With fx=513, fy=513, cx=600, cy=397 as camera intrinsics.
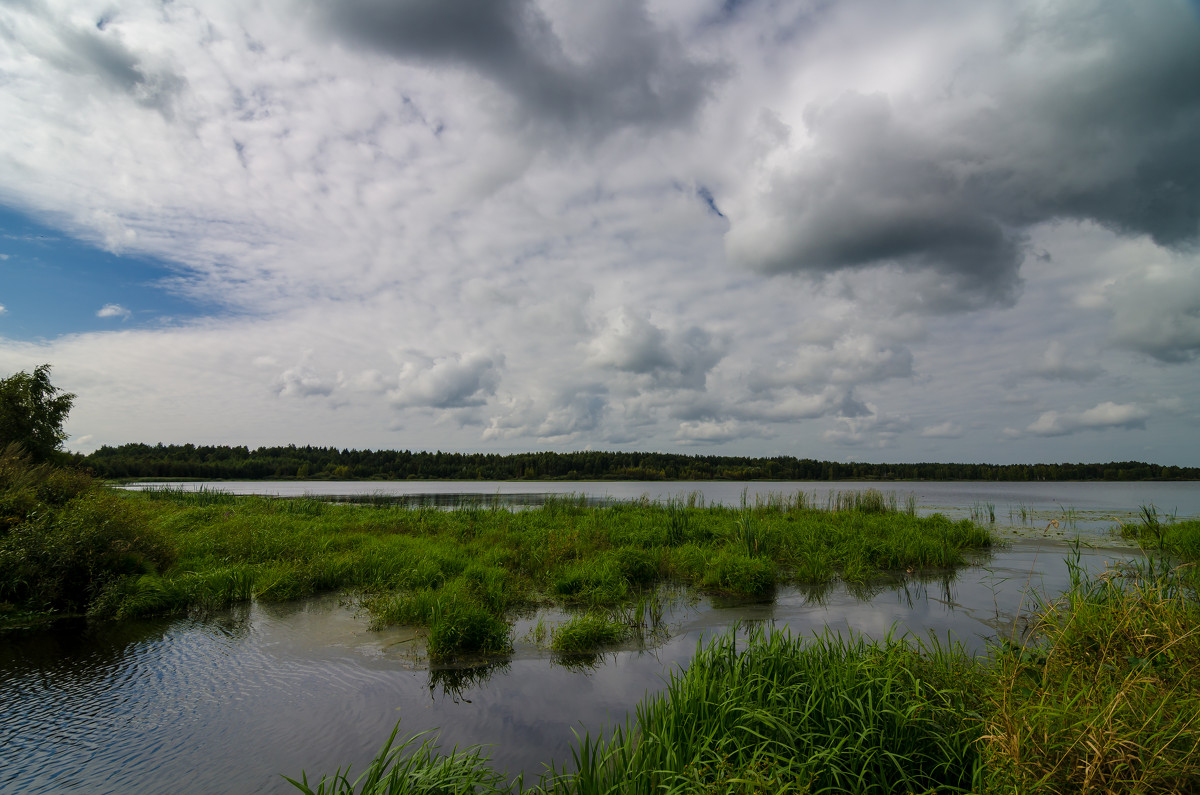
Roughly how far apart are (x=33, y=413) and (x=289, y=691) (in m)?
40.4

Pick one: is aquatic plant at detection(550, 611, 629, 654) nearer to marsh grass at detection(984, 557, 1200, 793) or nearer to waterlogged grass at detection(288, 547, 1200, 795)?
waterlogged grass at detection(288, 547, 1200, 795)

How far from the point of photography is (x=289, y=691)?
6.75 meters

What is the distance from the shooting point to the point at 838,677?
16.1ft

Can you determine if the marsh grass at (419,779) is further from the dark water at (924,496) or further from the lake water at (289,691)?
the dark water at (924,496)

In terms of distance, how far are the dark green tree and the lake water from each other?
101 feet

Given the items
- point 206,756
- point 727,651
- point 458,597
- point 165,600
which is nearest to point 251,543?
point 165,600

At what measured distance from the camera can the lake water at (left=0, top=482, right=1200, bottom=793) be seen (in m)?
5.09

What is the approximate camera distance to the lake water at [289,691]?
16.7ft

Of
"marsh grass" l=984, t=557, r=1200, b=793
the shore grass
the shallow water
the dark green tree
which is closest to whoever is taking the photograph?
"marsh grass" l=984, t=557, r=1200, b=793

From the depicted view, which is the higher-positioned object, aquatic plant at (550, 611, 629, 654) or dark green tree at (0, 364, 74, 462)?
dark green tree at (0, 364, 74, 462)

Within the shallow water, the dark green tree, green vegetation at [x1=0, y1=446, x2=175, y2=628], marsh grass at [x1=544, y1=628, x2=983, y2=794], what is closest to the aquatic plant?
the shallow water

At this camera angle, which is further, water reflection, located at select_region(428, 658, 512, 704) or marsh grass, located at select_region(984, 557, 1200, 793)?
water reflection, located at select_region(428, 658, 512, 704)

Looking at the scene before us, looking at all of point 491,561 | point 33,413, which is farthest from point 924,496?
point 33,413

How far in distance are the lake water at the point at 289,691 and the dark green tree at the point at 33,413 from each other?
1214 inches
